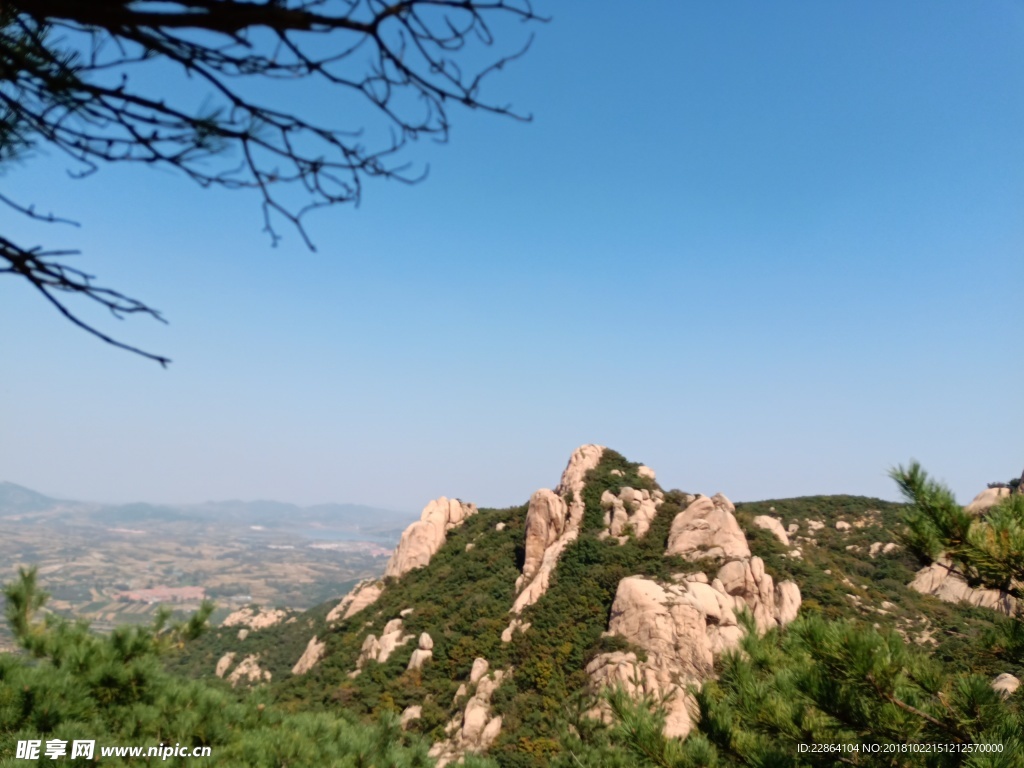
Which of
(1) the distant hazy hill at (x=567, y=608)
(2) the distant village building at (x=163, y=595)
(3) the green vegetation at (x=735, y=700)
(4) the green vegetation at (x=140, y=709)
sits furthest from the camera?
(2) the distant village building at (x=163, y=595)

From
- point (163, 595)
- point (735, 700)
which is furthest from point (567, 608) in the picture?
→ point (163, 595)

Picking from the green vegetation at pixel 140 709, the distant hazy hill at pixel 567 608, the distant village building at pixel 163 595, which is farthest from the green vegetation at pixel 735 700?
the distant village building at pixel 163 595

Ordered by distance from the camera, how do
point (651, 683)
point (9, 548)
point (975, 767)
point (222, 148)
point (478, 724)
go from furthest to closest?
point (9, 548) < point (478, 724) < point (651, 683) < point (975, 767) < point (222, 148)

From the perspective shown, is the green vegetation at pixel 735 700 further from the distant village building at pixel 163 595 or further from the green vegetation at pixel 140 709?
the distant village building at pixel 163 595

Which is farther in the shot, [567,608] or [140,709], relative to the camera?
[567,608]

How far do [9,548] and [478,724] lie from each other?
17326cm

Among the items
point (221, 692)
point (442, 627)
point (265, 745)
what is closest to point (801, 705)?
point (265, 745)

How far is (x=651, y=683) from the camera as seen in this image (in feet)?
59.9

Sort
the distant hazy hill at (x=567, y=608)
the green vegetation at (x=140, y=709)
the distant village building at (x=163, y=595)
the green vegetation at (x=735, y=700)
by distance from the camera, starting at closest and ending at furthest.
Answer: the green vegetation at (x=735, y=700), the green vegetation at (x=140, y=709), the distant hazy hill at (x=567, y=608), the distant village building at (x=163, y=595)

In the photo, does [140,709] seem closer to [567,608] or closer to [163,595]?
[567,608]

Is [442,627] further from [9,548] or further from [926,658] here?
[9,548]

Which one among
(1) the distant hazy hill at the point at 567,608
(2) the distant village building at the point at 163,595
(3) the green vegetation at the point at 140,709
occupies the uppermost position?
(3) the green vegetation at the point at 140,709

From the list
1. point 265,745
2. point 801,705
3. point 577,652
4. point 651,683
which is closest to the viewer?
point 801,705

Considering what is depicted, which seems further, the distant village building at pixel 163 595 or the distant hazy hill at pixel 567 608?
the distant village building at pixel 163 595
